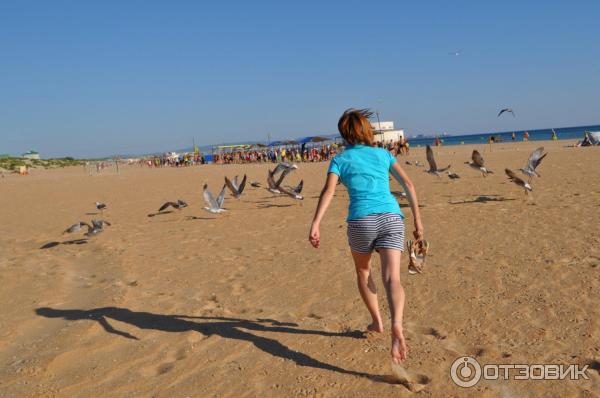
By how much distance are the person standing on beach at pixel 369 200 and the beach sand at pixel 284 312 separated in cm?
72

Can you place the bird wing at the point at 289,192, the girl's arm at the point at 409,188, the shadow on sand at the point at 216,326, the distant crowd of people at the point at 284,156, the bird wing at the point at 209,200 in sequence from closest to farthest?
1. the girl's arm at the point at 409,188
2. the shadow on sand at the point at 216,326
3. the bird wing at the point at 209,200
4. the bird wing at the point at 289,192
5. the distant crowd of people at the point at 284,156

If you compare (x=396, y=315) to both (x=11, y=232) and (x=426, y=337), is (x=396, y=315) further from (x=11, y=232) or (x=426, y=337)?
(x=11, y=232)

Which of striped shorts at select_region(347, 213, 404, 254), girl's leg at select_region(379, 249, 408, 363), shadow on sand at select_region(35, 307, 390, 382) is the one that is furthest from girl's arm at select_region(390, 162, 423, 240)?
shadow on sand at select_region(35, 307, 390, 382)

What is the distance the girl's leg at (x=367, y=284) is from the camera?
3.57 meters

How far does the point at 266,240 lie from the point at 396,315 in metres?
5.55

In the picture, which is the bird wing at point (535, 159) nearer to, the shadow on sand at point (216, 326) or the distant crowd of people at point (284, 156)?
the shadow on sand at point (216, 326)

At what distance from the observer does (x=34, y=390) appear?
3426 millimetres

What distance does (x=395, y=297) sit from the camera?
10.8 ft

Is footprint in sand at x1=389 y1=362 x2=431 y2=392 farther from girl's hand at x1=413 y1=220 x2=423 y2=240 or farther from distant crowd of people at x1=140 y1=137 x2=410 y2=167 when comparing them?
distant crowd of people at x1=140 y1=137 x2=410 y2=167

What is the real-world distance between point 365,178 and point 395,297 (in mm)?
819

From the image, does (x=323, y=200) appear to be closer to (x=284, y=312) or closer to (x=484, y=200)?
(x=284, y=312)

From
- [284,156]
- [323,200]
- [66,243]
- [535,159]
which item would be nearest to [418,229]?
[323,200]

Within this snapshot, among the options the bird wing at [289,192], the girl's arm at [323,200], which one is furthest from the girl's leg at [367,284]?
the bird wing at [289,192]

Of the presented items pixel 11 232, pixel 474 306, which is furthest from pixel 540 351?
pixel 11 232
